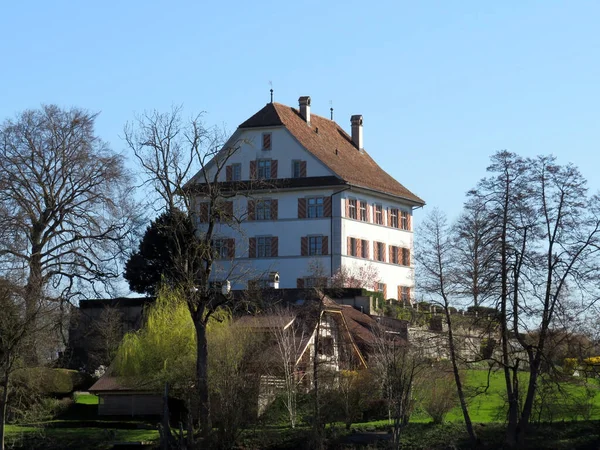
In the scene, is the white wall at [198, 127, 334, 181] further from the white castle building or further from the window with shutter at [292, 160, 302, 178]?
the window with shutter at [292, 160, 302, 178]

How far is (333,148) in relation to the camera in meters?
83.4

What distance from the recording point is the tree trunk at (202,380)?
133 feet

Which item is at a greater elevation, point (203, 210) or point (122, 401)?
point (203, 210)

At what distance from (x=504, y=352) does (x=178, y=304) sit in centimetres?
1556

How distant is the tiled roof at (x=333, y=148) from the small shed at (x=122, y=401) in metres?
32.2

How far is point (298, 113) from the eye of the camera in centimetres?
8494

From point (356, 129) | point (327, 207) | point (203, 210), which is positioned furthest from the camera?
point (356, 129)

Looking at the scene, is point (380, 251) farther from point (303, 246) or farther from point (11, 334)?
point (11, 334)

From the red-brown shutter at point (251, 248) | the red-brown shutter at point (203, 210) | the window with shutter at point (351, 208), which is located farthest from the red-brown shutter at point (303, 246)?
the red-brown shutter at point (203, 210)

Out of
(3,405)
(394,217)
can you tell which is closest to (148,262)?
(394,217)

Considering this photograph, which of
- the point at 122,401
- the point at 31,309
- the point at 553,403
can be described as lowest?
the point at 553,403

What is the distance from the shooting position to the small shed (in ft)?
158

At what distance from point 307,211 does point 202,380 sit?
37630 mm

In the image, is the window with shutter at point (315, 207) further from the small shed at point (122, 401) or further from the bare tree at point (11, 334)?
the bare tree at point (11, 334)
